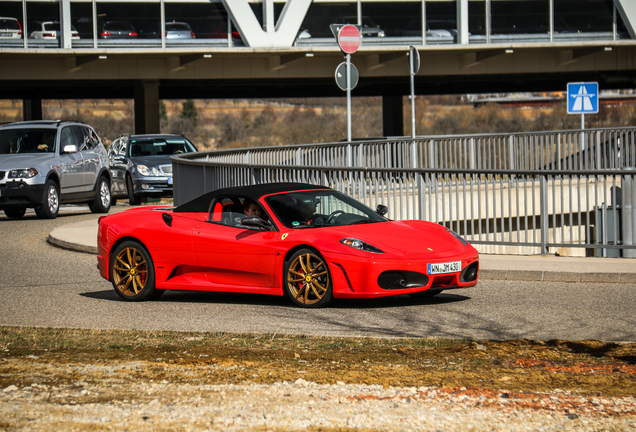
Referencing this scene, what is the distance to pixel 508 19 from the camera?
36125 millimetres

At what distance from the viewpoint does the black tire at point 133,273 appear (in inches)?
384

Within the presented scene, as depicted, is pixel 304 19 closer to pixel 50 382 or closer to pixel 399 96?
pixel 399 96

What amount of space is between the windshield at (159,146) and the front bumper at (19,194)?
5641 millimetres

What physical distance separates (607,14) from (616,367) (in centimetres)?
3338

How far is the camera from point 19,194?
19.1m

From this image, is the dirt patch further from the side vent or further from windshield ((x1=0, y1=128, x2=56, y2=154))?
windshield ((x1=0, y1=128, x2=56, y2=154))

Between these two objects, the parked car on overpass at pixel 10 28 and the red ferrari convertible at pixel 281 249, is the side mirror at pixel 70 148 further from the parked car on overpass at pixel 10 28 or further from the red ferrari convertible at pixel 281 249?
the parked car on overpass at pixel 10 28

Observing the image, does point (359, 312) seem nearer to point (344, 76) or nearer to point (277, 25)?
point (344, 76)

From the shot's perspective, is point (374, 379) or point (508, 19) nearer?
point (374, 379)

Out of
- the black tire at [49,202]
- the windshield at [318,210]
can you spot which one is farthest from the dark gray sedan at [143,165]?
the windshield at [318,210]

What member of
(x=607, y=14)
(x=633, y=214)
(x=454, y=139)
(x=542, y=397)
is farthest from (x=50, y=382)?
(x=607, y=14)

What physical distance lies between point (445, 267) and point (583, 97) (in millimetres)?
15961

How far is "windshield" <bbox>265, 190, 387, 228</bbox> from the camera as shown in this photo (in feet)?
30.6

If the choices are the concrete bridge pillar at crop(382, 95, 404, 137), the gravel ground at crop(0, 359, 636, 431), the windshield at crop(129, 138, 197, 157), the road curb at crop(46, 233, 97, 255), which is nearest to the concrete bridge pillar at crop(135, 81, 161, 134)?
the windshield at crop(129, 138, 197, 157)
